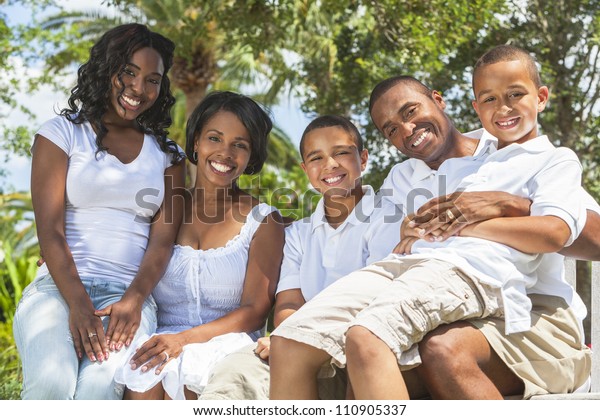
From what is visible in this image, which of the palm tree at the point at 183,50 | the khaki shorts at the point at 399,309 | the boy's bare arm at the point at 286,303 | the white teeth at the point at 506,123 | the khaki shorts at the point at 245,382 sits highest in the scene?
the palm tree at the point at 183,50

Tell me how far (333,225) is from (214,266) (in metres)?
0.61

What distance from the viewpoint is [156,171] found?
360 centimetres

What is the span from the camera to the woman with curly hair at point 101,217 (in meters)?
3.09

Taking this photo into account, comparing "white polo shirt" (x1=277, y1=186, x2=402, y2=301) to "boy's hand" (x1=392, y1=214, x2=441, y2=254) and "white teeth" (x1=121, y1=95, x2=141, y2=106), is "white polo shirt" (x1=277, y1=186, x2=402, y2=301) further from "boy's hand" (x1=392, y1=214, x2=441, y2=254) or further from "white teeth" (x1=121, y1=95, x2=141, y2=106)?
"white teeth" (x1=121, y1=95, x2=141, y2=106)

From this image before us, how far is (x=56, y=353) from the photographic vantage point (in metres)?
3.04

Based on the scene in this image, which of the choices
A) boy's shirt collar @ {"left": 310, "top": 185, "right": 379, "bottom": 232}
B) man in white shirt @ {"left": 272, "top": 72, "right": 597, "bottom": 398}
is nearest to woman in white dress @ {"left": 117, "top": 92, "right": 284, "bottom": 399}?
boy's shirt collar @ {"left": 310, "top": 185, "right": 379, "bottom": 232}

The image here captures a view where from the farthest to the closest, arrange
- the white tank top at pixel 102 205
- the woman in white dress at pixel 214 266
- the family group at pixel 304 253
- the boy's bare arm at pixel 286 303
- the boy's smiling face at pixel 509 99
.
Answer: the white tank top at pixel 102 205 → the boy's bare arm at pixel 286 303 → the woman in white dress at pixel 214 266 → the boy's smiling face at pixel 509 99 → the family group at pixel 304 253

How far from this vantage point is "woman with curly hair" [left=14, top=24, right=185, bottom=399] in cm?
309

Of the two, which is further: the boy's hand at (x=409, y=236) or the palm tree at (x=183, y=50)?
the palm tree at (x=183, y=50)

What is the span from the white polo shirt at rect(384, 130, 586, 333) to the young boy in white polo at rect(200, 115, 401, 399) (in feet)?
1.25

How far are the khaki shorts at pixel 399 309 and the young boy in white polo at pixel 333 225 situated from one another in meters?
0.51

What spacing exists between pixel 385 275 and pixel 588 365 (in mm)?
854

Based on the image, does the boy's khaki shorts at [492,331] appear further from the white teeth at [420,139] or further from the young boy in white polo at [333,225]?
the white teeth at [420,139]

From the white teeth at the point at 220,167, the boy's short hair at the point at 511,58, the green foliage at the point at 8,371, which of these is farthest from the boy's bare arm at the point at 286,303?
the green foliage at the point at 8,371
